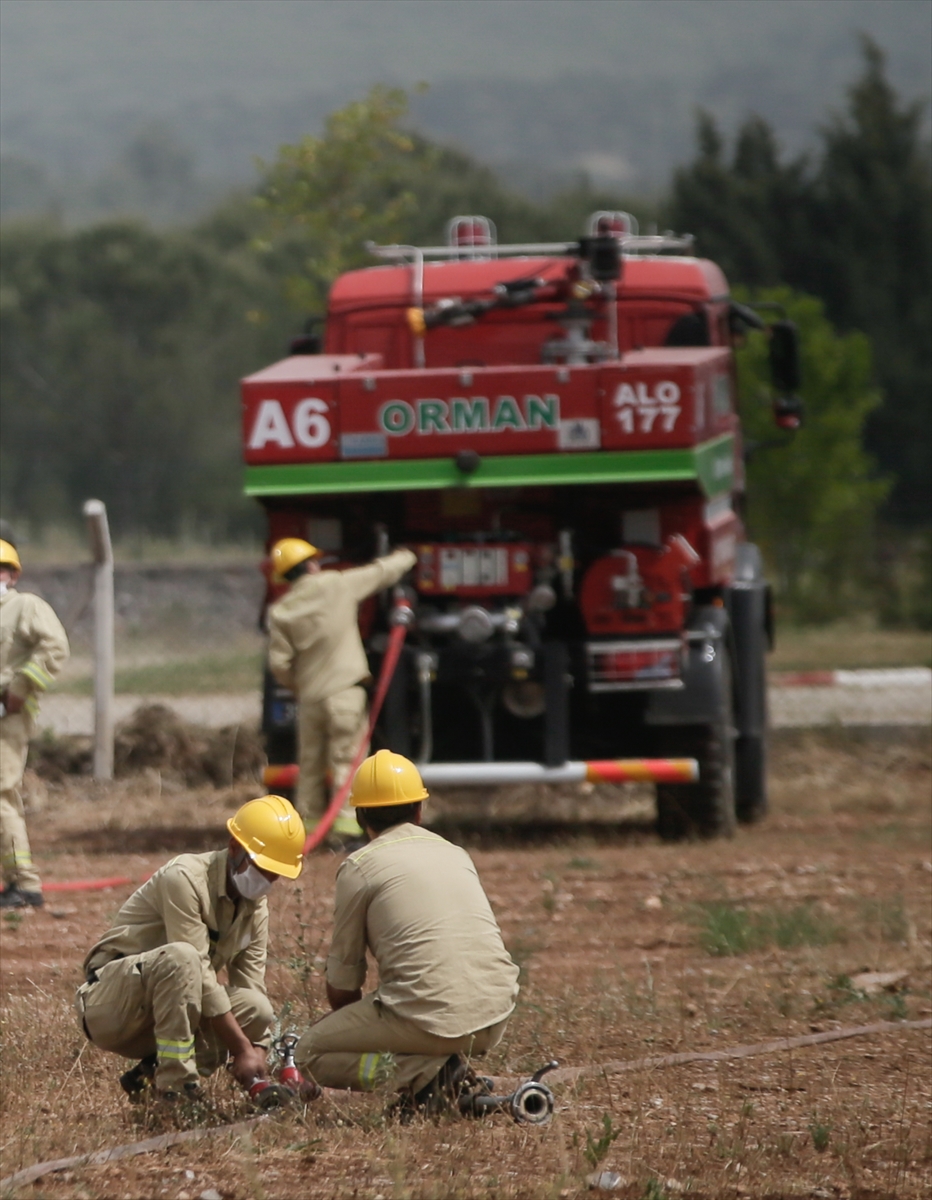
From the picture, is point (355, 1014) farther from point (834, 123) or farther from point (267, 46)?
point (267, 46)

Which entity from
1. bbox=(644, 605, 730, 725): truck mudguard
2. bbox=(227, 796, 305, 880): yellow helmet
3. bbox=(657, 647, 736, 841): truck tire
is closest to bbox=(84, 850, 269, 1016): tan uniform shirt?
bbox=(227, 796, 305, 880): yellow helmet

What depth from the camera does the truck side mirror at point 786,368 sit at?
1124 cm

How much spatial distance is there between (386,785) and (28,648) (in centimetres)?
375

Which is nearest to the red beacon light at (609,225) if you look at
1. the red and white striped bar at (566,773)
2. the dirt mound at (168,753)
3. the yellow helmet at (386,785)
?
the red and white striped bar at (566,773)

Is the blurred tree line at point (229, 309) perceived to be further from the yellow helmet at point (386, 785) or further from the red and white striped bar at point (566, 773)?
the yellow helmet at point (386, 785)

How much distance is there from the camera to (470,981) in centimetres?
511

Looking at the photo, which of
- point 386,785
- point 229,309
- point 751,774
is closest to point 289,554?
point 751,774

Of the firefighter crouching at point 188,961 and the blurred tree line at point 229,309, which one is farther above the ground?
the blurred tree line at point 229,309

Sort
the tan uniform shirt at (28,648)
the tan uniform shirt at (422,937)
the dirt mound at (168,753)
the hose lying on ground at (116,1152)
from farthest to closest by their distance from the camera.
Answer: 1. the dirt mound at (168,753)
2. the tan uniform shirt at (28,648)
3. the tan uniform shirt at (422,937)
4. the hose lying on ground at (116,1152)

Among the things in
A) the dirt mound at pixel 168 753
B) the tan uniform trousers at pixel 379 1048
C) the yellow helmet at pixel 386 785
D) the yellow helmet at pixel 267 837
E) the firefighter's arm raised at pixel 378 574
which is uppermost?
the firefighter's arm raised at pixel 378 574

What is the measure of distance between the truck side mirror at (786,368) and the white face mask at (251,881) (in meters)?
6.67

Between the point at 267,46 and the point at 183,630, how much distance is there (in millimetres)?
64331

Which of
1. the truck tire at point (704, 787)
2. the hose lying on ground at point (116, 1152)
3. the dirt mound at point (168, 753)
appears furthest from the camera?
the dirt mound at point (168, 753)

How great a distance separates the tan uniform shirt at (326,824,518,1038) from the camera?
5070mm
